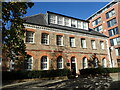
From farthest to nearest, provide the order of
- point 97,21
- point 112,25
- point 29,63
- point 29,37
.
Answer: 1. point 97,21
2. point 112,25
3. point 29,37
4. point 29,63

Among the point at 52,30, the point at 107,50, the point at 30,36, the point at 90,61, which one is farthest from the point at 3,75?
the point at 107,50

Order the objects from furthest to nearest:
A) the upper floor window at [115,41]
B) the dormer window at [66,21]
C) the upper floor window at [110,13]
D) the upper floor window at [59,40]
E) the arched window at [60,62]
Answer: the upper floor window at [110,13]
the upper floor window at [115,41]
the dormer window at [66,21]
the upper floor window at [59,40]
the arched window at [60,62]

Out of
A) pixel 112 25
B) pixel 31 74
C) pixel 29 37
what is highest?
pixel 112 25

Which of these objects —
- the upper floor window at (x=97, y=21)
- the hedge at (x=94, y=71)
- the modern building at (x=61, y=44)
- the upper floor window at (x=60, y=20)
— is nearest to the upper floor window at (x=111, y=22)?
the upper floor window at (x=97, y=21)

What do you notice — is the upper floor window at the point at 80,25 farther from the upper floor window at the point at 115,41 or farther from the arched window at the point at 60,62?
the upper floor window at the point at 115,41

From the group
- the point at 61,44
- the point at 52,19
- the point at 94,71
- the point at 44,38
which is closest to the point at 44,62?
the point at 44,38

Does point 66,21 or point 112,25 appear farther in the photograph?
point 112,25

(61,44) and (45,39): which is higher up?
(45,39)

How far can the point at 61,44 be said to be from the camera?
1692 centimetres

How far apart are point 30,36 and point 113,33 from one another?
28.5m

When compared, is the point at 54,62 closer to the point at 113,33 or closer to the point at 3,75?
the point at 3,75

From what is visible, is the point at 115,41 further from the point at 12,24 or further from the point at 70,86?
the point at 12,24

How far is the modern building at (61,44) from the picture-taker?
14.6 meters

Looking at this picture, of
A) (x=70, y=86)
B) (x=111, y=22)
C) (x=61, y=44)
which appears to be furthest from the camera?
(x=111, y=22)
